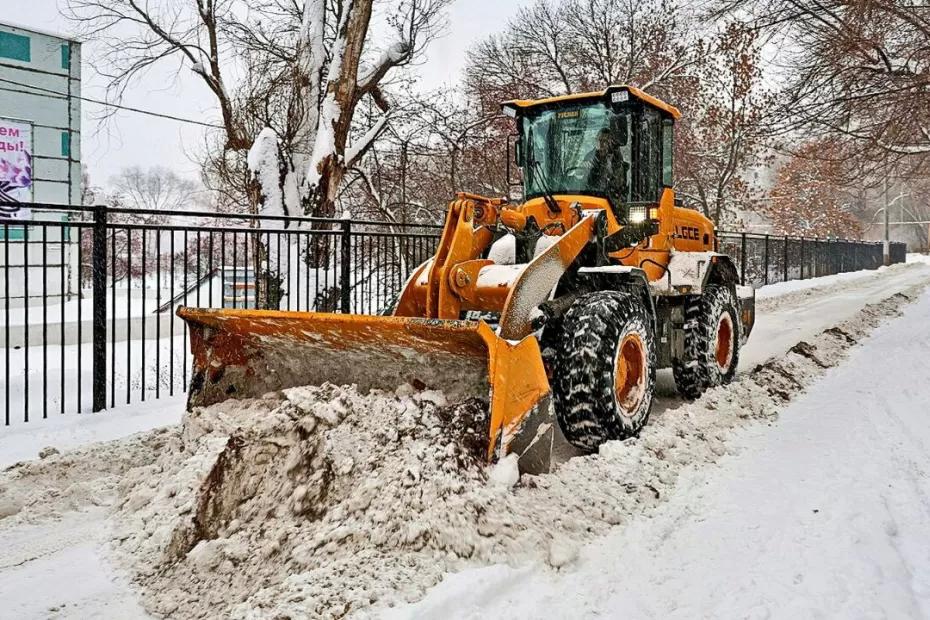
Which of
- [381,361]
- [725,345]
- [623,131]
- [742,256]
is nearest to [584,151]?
[623,131]

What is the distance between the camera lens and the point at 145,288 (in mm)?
6617

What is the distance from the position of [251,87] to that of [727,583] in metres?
13.5

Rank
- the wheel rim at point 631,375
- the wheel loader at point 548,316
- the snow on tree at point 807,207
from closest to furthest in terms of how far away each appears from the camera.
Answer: the wheel loader at point 548,316 < the wheel rim at point 631,375 < the snow on tree at point 807,207

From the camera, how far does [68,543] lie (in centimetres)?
318

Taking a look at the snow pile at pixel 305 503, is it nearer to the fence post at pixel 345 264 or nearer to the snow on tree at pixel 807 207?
the fence post at pixel 345 264

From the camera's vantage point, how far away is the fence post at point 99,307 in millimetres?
5312

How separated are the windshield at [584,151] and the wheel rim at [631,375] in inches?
52.6

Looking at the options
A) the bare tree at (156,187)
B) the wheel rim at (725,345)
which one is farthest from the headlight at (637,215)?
the bare tree at (156,187)

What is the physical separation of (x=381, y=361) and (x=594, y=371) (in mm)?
1250

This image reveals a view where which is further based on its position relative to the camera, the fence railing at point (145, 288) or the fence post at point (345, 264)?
the fence post at point (345, 264)

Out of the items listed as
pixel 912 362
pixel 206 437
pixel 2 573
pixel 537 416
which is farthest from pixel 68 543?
pixel 912 362

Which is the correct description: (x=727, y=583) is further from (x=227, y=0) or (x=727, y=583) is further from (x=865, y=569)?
(x=227, y=0)

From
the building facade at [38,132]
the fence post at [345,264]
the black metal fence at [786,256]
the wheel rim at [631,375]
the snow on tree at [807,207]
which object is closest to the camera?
the wheel rim at [631,375]

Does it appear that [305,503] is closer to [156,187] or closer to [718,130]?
[718,130]
